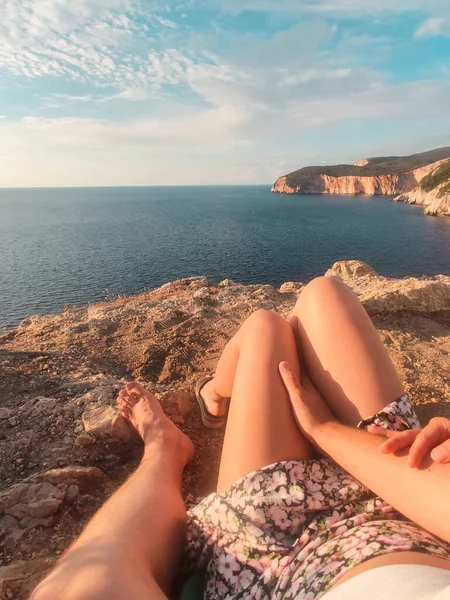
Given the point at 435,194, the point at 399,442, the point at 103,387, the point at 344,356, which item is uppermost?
the point at 435,194

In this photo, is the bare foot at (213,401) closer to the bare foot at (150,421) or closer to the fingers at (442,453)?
the bare foot at (150,421)

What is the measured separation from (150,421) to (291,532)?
153 centimetres

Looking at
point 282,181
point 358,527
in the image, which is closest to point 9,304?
point 358,527

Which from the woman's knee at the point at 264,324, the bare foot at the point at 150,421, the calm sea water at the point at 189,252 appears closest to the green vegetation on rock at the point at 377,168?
the calm sea water at the point at 189,252

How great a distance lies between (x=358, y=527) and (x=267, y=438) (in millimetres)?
583

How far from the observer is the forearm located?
4.94 feet

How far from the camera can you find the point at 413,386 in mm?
4223

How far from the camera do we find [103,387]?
4086mm

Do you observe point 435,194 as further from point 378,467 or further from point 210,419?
point 378,467

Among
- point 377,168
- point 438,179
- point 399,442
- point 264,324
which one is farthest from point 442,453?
point 377,168

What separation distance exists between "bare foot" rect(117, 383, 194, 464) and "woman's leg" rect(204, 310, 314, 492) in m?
0.70

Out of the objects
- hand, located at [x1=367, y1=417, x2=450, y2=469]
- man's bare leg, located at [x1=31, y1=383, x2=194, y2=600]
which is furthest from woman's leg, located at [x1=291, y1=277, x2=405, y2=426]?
man's bare leg, located at [x1=31, y1=383, x2=194, y2=600]

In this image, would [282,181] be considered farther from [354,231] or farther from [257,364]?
[257,364]

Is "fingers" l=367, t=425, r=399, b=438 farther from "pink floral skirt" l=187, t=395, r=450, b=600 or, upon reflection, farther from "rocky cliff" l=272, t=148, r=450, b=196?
"rocky cliff" l=272, t=148, r=450, b=196
